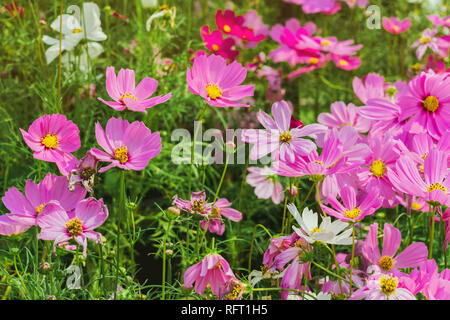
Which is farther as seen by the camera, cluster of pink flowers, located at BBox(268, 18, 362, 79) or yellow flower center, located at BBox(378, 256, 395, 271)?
cluster of pink flowers, located at BBox(268, 18, 362, 79)

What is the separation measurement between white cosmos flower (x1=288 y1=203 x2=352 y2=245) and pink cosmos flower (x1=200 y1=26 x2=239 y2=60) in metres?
0.55

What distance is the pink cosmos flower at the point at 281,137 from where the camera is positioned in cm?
67

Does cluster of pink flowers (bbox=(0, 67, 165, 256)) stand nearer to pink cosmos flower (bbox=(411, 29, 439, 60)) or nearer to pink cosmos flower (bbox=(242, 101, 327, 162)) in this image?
pink cosmos flower (bbox=(242, 101, 327, 162))

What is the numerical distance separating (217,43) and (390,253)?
0.60 m

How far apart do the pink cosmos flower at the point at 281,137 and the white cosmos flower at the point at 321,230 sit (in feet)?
0.26

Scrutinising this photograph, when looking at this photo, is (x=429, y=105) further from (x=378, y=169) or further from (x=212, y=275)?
(x=212, y=275)

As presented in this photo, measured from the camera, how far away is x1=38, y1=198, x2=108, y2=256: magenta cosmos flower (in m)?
0.61

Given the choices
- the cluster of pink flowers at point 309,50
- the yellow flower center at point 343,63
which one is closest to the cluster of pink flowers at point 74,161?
the cluster of pink flowers at point 309,50

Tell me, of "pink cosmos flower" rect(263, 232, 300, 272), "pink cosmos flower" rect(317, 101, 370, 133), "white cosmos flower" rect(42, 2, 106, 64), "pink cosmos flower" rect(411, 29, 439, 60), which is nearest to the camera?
"pink cosmos flower" rect(263, 232, 300, 272)

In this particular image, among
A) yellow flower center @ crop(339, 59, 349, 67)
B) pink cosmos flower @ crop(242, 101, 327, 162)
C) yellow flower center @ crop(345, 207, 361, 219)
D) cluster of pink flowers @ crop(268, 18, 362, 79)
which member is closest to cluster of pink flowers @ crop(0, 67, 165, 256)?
pink cosmos flower @ crop(242, 101, 327, 162)

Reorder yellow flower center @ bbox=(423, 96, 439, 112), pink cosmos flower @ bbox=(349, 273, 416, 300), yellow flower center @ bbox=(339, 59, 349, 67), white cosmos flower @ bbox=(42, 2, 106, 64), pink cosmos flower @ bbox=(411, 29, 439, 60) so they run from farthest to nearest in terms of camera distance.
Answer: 1. yellow flower center @ bbox=(339, 59, 349, 67)
2. pink cosmos flower @ bbox=(411, 29, 439, 60)
3. white cosmos flower @ bbox=(42, 2, 106, 64)
4. yellow flower center @ bbox=(423, 96, 439, 112)
5. pink cosmos flower @ bbox=(349, 273, 416, 300)

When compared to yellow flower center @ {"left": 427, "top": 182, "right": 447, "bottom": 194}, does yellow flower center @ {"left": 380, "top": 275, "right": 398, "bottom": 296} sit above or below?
below
